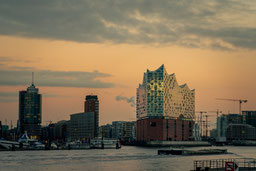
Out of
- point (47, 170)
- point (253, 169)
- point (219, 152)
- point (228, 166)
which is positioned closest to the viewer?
point (228, 166)

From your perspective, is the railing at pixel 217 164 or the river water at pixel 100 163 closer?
the railing at pixel 217 164

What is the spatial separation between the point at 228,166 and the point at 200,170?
1365 centimetres

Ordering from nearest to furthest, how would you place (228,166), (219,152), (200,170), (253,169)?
(228,166) → (200,170) → (253,169) → (219,152)

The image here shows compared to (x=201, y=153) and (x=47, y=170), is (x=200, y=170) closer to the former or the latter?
(x=47, y=170)

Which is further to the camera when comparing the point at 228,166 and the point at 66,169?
the point at 66,169

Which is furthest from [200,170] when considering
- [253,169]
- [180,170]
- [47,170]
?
[47,170]

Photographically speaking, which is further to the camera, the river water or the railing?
the river water

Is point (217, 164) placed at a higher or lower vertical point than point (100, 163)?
higher

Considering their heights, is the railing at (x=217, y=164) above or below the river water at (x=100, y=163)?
above

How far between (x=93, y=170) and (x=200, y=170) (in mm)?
31557

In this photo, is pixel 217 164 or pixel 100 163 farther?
pixel 100 163

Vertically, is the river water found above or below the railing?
below

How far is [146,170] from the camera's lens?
86.6 m

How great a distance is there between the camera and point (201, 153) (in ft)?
504
